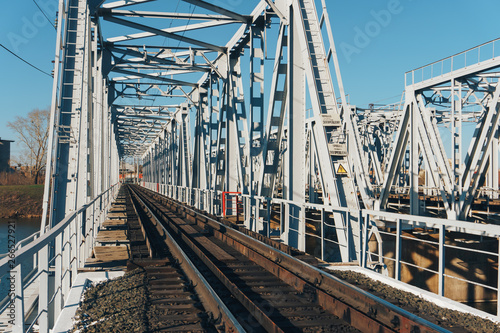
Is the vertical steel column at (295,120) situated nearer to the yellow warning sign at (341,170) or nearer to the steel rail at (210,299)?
the yellow warning sign at (341,170)

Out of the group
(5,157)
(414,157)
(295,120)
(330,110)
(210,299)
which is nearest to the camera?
(210,299)

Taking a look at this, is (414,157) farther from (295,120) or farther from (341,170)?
(341,170)

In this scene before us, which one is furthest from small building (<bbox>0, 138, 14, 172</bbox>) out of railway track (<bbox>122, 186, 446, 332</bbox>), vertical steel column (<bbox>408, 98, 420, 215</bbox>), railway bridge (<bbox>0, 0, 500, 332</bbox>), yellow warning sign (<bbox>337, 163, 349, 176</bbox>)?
yellow warning sign (<bbox>337, 163, 349, 176</bbox>)

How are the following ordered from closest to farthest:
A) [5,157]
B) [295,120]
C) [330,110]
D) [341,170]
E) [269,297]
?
[269,297] < [341,170] < [330,110] < [295,120] < [5,157]

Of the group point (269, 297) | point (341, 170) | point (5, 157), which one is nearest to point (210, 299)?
point (269, 297)

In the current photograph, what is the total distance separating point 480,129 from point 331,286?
11791 mm

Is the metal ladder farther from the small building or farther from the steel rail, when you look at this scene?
the small building

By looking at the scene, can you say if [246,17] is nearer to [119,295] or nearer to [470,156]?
[470,156]

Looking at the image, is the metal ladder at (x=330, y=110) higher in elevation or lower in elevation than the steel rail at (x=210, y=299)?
higher

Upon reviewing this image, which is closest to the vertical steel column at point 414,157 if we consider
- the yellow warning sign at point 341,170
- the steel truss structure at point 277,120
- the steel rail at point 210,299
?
the steel truss structure at point 277,120

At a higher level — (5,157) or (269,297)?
(5,157)

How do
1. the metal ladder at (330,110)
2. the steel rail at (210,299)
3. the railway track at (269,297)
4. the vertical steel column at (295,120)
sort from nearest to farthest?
the steel rail at (210,299) < the railway track at (269,297) < the metal ladder at (330,110) < the vertical steel column at (295,120)

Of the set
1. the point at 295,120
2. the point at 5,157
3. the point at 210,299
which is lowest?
the point at 210,299

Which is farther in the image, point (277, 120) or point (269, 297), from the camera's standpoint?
point (277, 120)
